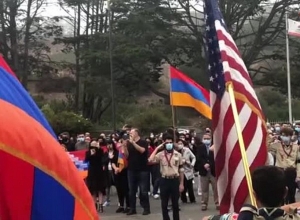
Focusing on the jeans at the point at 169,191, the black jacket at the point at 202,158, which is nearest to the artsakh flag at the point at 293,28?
the black jacket at the point at 202,158

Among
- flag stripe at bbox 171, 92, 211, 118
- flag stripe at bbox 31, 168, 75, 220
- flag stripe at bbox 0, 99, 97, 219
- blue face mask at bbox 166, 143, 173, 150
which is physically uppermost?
flag stripe at bbox 171, 92, 211, 118

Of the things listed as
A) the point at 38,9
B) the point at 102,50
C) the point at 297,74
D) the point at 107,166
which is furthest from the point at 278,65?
the point at 107,166

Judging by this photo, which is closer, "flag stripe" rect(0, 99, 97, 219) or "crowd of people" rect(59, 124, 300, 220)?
"flag stripe" rect(0, 99, 97, 219)

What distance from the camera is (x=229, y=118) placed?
5496 millimetres

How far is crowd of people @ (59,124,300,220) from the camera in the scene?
35.1 feet

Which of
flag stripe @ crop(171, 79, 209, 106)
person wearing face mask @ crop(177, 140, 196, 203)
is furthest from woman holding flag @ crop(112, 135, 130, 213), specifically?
flag stripe @ crop(171, 79, 209, 106)

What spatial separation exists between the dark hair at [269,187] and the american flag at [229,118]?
77.1 inches

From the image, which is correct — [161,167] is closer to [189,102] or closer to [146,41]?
[189,102]

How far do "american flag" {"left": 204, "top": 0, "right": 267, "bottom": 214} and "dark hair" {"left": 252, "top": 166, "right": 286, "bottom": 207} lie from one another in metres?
1.96

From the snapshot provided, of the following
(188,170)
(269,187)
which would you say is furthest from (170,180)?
(269,187)

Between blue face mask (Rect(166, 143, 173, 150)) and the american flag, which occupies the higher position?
the american flag

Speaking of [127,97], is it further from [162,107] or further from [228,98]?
[228,98]

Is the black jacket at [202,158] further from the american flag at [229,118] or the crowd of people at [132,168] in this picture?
the american flag at [229,118]

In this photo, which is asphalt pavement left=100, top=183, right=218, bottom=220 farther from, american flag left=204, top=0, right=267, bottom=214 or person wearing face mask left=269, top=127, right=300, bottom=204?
american flag left=204, top=0, right=267, bottom=214
